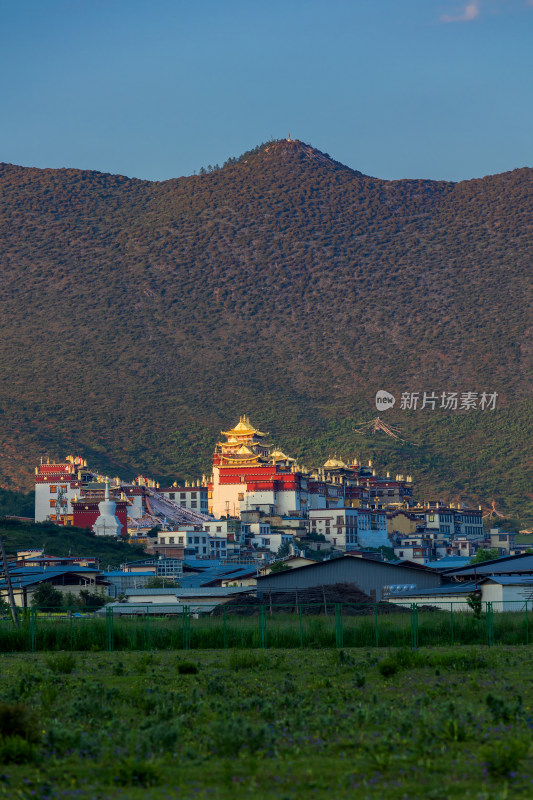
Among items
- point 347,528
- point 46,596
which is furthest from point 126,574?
point 347,528

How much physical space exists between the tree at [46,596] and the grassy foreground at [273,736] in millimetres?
43768

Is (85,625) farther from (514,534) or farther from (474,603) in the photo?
(514,534)

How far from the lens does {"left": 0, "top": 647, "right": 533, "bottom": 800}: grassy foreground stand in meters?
14.1

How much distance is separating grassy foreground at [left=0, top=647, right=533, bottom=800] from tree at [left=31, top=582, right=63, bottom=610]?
4377 cm

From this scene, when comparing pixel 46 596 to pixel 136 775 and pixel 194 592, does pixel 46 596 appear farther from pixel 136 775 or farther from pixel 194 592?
pixel 136 775

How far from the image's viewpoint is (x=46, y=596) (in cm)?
7038

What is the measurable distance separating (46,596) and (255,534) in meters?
74.1

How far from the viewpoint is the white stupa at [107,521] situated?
453 feet

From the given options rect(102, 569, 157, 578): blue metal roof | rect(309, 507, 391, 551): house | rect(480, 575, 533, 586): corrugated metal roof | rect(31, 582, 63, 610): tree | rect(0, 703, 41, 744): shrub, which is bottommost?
rect(31, 582, 63, 610): tree

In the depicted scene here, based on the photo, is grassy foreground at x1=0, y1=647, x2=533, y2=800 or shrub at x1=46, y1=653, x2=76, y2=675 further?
shrub at x1=46, y1=653, x2=76, y2=675

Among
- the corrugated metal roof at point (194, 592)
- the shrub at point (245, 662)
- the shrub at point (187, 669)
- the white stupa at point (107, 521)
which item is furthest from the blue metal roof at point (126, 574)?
the shrub at point (187, 669)

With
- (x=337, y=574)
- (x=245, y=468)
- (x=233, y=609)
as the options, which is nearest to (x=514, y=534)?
(x=245, y=468)

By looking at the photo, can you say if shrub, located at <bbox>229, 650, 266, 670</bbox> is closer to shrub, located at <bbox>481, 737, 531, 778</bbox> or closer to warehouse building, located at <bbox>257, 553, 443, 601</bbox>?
shrub, located at <bbox>481, 737, 531, 778</bbox>

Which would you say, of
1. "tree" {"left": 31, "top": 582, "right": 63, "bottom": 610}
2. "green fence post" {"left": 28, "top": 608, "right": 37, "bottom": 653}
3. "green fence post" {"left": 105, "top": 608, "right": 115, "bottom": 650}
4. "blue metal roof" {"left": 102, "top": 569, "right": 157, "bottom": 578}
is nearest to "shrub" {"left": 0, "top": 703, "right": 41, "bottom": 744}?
"green fence post" {"left": 28, "top": 608, "right": 37, "bottom": 653}
